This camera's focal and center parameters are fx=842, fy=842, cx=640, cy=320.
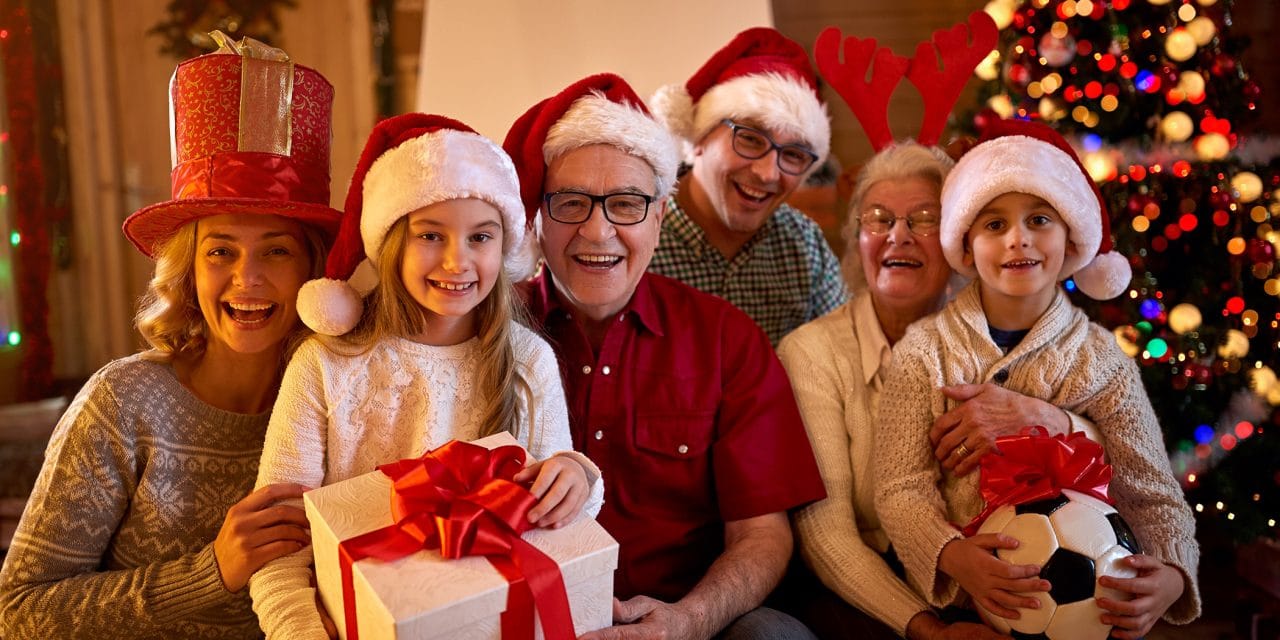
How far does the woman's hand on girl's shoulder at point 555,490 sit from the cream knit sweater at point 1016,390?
0.72m

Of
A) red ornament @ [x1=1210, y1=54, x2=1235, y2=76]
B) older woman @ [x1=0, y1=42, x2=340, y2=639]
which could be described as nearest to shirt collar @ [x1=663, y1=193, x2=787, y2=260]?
older woman @ [x1=0, y1=42, x2=340, y2=639]

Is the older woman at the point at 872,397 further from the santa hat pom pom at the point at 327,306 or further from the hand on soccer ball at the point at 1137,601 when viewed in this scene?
the santa hat pom pom at the point at 327,306

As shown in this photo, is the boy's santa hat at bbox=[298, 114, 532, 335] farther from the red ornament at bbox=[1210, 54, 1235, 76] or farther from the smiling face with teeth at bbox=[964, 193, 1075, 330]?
the red ornament at bbox=[1210, 54, 1235, 76]

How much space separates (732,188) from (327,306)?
1.28 meters

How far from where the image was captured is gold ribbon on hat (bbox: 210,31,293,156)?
5.10 feet

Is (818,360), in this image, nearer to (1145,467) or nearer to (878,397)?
(878,397)

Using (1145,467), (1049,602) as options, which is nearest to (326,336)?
(1049,602)

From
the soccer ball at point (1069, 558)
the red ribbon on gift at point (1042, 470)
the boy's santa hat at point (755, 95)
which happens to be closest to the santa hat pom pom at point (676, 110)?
the boy's santa hat at point (755, 95)

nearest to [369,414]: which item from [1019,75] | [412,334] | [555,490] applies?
[412,334]

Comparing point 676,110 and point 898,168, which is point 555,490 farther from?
point 676,110

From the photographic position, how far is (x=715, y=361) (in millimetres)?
1899

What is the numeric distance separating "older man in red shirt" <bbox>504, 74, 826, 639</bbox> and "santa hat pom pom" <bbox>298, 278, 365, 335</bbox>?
452 millimetres

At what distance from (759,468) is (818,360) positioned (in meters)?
0.33

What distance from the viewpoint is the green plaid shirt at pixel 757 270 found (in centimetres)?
252
